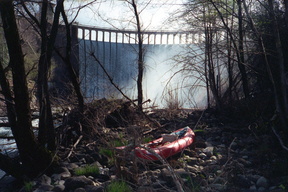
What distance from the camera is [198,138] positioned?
7746mm

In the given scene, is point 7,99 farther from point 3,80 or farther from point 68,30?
point 68,30

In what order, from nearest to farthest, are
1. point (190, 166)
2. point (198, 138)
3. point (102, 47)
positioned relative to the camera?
point (190, 166), point (198, 138), point (102, 47)

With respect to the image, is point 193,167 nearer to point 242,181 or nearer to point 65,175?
point 242,181

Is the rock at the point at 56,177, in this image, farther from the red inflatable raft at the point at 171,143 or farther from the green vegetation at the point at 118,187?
the red inflatable raft at the point at 171,143

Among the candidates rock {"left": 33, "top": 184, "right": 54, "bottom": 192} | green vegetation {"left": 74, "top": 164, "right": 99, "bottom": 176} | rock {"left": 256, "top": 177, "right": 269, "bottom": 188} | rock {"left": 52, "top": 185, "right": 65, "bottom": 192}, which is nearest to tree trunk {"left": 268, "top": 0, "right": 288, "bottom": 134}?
rock {"left": 256, "top": 177, "right": 269, "bottom": 188}

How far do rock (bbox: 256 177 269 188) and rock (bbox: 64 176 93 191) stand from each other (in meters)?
2.26

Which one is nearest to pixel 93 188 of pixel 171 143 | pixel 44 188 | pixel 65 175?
pixel 44 188

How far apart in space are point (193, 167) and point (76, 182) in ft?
6.36

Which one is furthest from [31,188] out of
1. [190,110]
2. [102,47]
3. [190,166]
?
[102,47]

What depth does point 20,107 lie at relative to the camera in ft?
15.2

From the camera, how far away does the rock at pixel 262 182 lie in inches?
183

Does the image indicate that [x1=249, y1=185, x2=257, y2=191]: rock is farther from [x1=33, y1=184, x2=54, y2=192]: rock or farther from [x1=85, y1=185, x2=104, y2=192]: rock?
[x1=33, y1=184, x2=54, y2=192]: rock

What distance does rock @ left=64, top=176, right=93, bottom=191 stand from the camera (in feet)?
15.3

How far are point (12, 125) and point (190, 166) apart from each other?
2.81 metres
